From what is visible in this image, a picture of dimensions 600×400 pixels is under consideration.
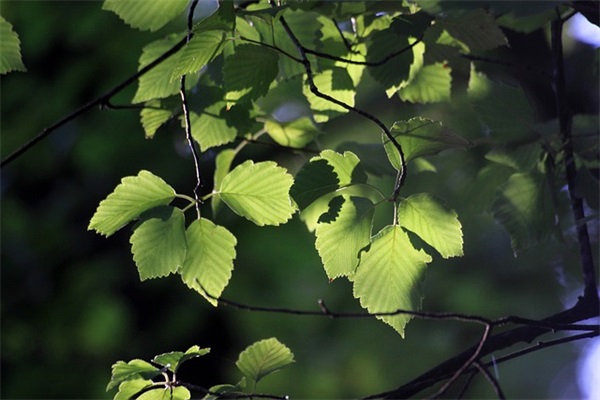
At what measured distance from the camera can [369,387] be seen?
206 centimetres

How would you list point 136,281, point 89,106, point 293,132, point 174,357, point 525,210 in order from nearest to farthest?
point 174,357
point 89,106
point 525,210
point 293,132
point 136,281

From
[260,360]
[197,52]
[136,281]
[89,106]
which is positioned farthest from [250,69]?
[136,281]

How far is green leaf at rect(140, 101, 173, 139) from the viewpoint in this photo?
0.90m

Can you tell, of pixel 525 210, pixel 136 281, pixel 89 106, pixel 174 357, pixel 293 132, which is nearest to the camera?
pixel 174 357

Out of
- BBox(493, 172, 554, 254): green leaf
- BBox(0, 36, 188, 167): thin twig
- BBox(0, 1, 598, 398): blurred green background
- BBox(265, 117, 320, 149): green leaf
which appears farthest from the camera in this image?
BBox(0, 1, 598, 398): blurred green background

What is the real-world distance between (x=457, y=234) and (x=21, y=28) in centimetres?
184

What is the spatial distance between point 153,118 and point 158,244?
236mm

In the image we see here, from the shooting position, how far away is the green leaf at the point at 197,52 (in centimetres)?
69

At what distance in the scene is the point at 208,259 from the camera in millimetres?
741

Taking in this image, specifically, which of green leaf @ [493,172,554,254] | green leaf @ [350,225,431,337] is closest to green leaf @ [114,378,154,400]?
green leaf @ [350,225,431,337]

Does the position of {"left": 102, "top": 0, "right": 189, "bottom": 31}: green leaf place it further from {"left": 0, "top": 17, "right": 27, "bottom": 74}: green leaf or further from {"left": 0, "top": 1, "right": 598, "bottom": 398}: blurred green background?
{"left": 0, "top": 1, "right": 598, "bottom": 398}: blurred green background

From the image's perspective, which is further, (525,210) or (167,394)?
(525,210)

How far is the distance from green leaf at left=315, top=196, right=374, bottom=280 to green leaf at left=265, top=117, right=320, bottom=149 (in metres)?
0.29

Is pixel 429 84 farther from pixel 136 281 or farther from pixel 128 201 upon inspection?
pixel 136 281
